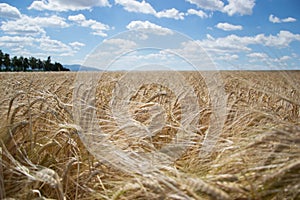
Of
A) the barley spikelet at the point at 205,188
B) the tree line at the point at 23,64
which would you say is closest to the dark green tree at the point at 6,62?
the tree line at the point at 23,64

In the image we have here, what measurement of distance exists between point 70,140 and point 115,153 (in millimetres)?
351

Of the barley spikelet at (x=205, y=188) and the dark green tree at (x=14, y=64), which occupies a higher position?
the dark green tree at (x=14, y=64)

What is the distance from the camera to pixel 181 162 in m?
1.57

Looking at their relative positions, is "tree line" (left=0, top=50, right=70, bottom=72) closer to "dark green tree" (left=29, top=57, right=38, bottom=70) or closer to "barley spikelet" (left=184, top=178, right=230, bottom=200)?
"dark green tree" (left=29, top=57, right=38, bottom=70)

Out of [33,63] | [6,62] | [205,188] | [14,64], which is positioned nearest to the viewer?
[205,188]

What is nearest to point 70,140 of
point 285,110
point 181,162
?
point 181,162

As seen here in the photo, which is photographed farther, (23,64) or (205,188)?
(23,64)

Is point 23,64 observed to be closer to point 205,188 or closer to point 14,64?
point 14,64

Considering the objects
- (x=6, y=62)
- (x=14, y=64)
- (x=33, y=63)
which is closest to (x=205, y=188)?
(x=6, y=62)

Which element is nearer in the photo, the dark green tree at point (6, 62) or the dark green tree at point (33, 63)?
the dark green tree at point (6, 62)

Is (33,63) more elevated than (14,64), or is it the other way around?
(33,63)

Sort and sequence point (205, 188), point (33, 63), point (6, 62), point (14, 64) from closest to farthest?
point (205, 188), point (6, 62), point (14, 64), point (33, 63)

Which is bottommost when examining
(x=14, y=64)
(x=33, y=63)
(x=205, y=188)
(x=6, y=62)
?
(x=205, y=188)

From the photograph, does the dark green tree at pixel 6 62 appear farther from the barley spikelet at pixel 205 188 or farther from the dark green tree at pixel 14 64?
the barley spikelet at pixel 205 188
